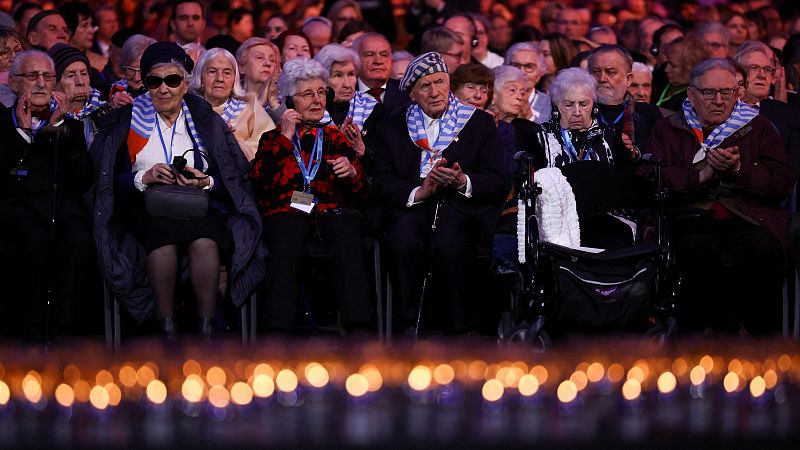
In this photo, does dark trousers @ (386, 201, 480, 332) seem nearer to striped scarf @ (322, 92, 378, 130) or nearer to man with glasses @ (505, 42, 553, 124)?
striped scarf @ (322, 92, 378, 130)

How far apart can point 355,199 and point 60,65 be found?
1892mm

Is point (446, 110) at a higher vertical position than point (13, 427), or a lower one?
higher

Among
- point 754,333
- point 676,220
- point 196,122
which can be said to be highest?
point 196,122

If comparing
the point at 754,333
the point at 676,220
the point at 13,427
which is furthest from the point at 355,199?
the point at 13,427

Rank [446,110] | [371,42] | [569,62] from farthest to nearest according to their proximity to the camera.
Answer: [569,62]
[371,42]
[446,110]

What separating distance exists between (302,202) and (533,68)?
2672mm

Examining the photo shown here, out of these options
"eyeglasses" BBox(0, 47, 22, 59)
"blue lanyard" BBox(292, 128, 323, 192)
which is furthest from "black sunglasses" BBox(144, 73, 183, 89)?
"eyeglasses" BBox(0, 47, 22, 59)

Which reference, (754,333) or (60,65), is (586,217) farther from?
(60,65)

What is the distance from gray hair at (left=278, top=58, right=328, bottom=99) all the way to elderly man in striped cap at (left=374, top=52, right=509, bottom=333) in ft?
1.58

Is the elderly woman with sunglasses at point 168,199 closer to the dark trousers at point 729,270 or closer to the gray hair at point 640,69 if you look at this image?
the dark trousers at point 729,270

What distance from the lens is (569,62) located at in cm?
1142

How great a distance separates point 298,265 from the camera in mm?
8641

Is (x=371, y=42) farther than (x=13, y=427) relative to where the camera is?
Yes

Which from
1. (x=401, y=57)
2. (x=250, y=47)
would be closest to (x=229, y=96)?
(x=250, y=47)
